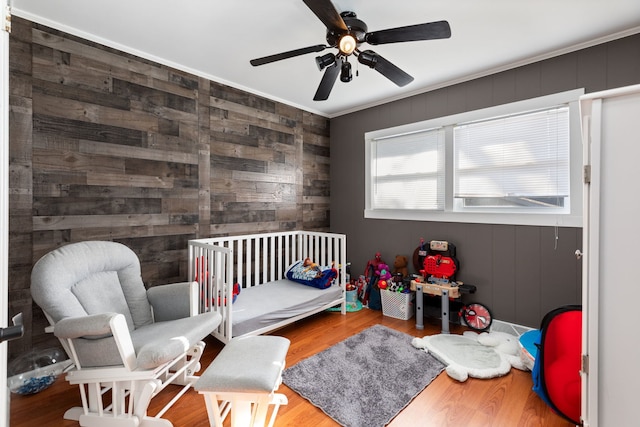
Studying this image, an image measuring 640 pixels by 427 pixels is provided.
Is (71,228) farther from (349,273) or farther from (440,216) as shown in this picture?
(440,216)

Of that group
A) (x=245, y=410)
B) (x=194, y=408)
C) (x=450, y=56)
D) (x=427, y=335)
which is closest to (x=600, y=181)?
(x=245, y=410)

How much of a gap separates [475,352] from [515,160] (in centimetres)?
173

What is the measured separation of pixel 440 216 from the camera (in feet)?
10.5

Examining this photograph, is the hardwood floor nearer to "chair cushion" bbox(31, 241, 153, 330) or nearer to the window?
"chair cushion" bbox(31, 241, 153, 330)

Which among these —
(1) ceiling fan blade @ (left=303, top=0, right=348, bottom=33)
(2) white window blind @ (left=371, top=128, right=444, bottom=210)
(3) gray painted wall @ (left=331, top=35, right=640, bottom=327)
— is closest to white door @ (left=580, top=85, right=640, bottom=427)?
(1) ceiling fan blade @ (left=303, top=0, right=348, bottom=33)

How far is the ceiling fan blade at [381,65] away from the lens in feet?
6.40

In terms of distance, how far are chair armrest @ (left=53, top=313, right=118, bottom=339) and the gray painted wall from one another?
2.86 m

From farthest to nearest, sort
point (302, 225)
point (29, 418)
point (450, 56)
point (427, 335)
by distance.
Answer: point (302, 225)
point (427, 335)
point (450, 56)
point (29, 418)

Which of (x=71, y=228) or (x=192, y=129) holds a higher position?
(x=192, y=129)

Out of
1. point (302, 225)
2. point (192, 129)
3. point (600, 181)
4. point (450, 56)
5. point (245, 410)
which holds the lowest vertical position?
point (245, 410)

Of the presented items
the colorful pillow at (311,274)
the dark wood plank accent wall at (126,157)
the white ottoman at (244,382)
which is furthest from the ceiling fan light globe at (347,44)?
the colorful pillow at (311,274)

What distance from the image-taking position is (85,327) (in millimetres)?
1477

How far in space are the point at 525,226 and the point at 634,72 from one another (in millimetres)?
1333

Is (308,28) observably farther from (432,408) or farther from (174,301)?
(432,408)
